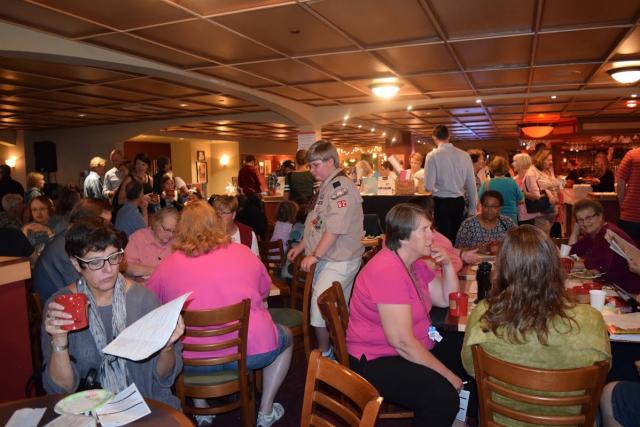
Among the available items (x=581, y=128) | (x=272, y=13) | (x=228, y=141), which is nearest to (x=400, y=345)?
(x=272, y=13)

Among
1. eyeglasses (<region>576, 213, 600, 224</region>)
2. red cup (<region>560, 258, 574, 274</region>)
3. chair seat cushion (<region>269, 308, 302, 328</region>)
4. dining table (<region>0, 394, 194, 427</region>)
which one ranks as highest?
eyeglasses (<region>576, 213, 600, 224</region>)

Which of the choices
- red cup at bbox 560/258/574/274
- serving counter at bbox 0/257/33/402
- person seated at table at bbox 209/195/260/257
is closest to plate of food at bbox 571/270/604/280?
red cup at bbox 560/258/574/274

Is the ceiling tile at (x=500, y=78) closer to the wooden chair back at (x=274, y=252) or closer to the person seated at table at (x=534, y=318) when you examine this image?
the wooden chair back at (x=274, y=252)

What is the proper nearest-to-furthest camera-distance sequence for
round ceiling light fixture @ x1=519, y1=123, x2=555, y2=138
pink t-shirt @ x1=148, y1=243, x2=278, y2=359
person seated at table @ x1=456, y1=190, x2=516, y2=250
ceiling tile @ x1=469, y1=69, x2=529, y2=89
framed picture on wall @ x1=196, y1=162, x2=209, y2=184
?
pink t-shirt @ x1=148, y1=243, x2=278, y2=359 → person seated at table @ x1=456, y1=190, x2=516, y2=250 → ceiling tile @ x1=469, y1=69, x2=529, y2=89 → round ceiling light fixture @ x1=519, y1=123, x2=555, y2=138 → framed picture on wall @ x1=196, y1=162, x2=209, y2=184

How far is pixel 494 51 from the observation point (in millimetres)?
5742

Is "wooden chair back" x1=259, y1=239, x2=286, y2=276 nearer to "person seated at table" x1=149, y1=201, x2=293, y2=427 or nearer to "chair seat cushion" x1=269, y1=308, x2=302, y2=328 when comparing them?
"chair seat cushion" x1=269, y1=308, x2=302, y2=328

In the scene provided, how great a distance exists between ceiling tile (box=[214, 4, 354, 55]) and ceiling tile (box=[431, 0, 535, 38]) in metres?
1.08

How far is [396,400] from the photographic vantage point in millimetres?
2266

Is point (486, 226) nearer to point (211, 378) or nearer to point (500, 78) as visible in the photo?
point (211, 378)

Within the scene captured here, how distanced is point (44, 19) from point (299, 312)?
3433mm

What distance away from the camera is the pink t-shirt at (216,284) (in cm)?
256

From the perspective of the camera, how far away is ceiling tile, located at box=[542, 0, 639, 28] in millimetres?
4180

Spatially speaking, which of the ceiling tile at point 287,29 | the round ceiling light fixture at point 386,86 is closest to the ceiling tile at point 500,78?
the round ceiling light fixture at point 386,86

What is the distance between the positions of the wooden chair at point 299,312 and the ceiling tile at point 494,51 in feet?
10.7
